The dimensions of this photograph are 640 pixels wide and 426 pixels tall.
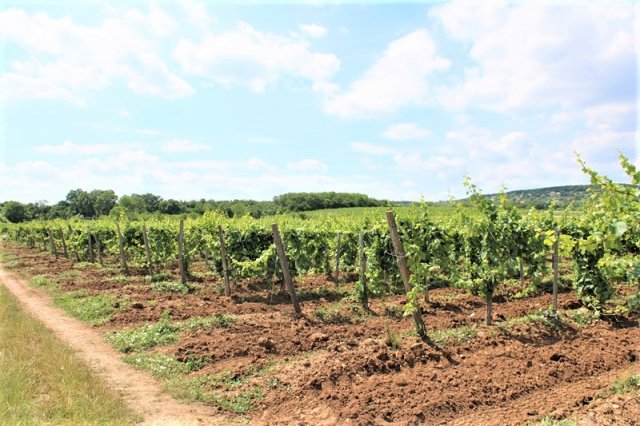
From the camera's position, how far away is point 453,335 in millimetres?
7184

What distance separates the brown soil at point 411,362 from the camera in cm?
474

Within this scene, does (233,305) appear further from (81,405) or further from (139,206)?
(139,206)

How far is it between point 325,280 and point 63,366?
9.14m

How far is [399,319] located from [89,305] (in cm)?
784

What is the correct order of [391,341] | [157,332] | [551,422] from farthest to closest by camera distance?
[157,332]
[391,341]
[551,422]

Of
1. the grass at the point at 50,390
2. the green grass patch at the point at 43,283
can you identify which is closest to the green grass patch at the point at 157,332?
the grass at the point at 50,390

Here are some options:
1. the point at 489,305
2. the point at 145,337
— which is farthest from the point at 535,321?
the point at 145,337

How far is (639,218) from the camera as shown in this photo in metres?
4.03

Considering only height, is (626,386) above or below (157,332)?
above

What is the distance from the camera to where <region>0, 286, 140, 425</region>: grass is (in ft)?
15.1

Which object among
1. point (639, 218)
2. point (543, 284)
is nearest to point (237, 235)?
point (543, 284)

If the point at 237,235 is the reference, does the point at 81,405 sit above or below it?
below

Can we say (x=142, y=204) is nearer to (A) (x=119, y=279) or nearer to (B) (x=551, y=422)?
(A) (x=119, y=279)

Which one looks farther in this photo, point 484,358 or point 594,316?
point 594,316
